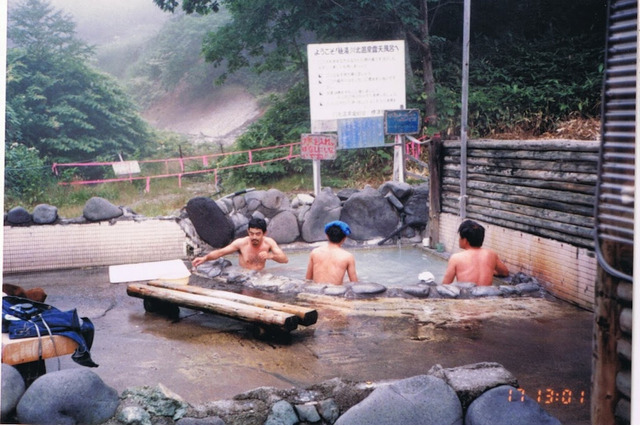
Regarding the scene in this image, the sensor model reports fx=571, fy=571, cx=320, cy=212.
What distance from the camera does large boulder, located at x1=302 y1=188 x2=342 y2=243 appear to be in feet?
26.0

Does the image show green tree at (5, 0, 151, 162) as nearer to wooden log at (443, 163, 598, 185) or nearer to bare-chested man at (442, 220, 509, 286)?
bare-chested man at (442, 220, 509, 286)

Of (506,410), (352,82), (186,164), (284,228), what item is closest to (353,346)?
(506,410)

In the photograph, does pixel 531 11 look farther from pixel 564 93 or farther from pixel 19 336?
pixel 19 336

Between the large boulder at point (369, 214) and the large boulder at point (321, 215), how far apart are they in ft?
0.47

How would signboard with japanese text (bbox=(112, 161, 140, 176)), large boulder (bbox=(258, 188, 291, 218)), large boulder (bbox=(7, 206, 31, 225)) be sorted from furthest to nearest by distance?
1. signboard with japanese text (bbox=(112, 161, 140, 176))
2. large boulder (bbox=(258, 188, 291, 218))
3. large boulder (bbox=(7, 206, 31, 225))

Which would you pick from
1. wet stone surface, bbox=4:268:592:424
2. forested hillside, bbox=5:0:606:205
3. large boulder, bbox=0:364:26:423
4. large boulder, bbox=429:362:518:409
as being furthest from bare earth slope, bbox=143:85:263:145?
large boulder, bbox=429:362:518:409

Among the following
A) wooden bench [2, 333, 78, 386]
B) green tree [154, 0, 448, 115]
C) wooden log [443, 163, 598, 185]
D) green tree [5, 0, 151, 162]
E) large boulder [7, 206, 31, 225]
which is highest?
green tree [154, 0, 448, 115]

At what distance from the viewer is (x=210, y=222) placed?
7758mm

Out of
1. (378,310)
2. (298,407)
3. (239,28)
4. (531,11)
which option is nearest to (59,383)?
(298,407)

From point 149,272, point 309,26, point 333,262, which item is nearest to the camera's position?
point 333,262

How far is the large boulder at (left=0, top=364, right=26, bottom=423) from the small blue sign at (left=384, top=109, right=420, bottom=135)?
5.45m

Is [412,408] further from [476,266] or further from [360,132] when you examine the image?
[360,132]

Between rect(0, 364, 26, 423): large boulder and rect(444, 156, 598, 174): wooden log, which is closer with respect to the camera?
rect(0, 364, 26, 423): large boulder

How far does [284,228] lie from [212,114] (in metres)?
7.46
